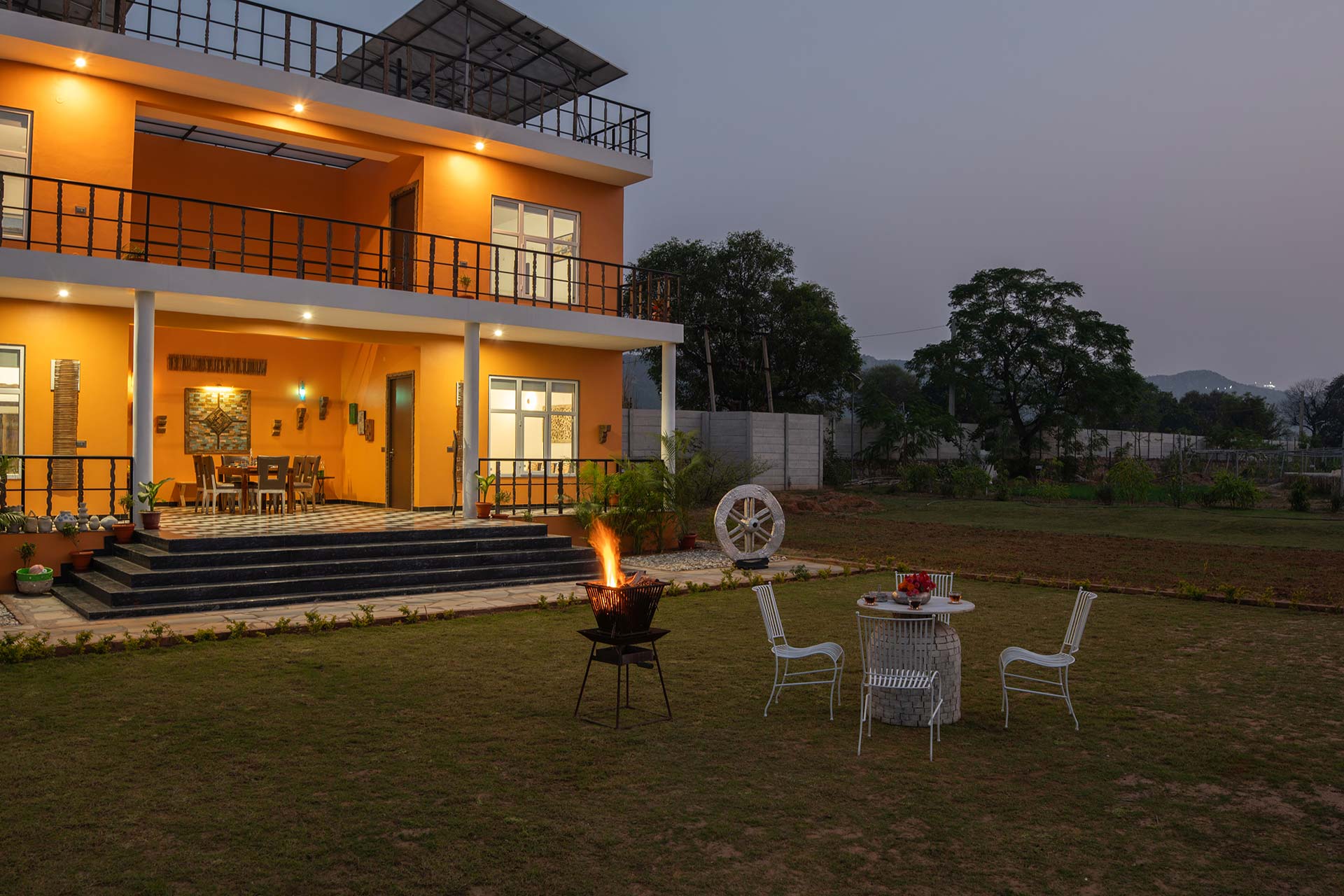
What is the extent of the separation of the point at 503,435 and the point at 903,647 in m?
11.0

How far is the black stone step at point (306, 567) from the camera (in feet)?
31.7

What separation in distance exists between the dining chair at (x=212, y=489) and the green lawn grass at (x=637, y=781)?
658 centimetres

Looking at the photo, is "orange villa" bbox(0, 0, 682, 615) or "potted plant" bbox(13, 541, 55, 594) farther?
"orange villa" bbox(0, 0, 682, 615)

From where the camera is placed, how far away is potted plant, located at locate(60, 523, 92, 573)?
10531 millimetres

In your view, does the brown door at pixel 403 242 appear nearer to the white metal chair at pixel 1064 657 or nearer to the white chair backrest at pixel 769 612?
the white chair backrest at pixel 769 612

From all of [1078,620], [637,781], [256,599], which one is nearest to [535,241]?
[256,599]

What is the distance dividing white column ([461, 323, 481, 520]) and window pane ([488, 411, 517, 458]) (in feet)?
6.13

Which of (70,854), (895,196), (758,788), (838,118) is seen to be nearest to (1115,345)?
(758,788)

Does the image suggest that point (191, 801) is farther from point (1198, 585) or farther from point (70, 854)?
point (1198, 585)

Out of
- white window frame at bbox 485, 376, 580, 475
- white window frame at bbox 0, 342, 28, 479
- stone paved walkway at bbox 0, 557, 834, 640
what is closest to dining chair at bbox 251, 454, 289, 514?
white window frame at bbox 0, 342, 28, 479

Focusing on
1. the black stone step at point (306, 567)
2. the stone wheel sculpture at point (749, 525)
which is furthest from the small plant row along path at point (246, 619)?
the stone wheel sculpture at point (749, 525)

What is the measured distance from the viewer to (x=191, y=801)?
439 centimetres

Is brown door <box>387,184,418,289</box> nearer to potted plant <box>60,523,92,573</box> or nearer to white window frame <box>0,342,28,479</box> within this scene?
white window frame <box>0,342,28,479</box>

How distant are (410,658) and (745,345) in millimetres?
29195
